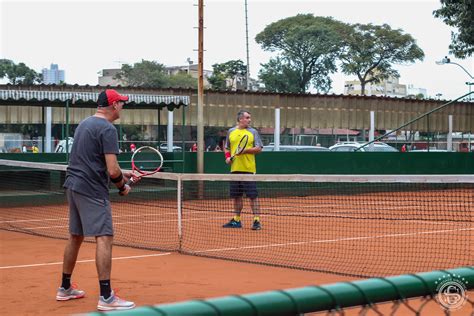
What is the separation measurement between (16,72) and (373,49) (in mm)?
35787

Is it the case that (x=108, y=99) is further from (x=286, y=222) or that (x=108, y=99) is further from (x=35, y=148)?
(x=35, y=148)

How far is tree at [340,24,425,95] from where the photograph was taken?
72.0 metres

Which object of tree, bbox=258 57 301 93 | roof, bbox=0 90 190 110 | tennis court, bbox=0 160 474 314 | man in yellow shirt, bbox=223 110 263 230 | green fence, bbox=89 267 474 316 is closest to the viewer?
green fence, bbox=89 267 474 316

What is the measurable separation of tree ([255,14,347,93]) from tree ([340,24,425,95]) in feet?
3.87

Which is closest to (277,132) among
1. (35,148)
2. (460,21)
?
(35,148)

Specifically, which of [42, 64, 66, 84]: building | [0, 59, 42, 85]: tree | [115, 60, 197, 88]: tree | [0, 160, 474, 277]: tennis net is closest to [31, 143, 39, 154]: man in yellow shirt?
[0, 160, 474, 277]: tennis net

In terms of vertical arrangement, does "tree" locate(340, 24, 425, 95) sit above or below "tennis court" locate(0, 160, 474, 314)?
above

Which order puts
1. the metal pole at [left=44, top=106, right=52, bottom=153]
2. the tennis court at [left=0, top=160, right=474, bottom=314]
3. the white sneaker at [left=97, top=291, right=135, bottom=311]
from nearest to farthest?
1. the white sneaker at [left=97, top=291, right=135, bottom=311]
2. the tennis court at [left=0, top=160, right=474, bottom=314]
3. the metal pole at [left=44, top=106, right=52, bottom=153]

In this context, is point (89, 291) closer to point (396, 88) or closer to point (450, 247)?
point (450, 247)

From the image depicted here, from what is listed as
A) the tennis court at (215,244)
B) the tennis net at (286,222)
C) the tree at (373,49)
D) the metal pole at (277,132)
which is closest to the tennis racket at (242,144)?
the tennis net at (286,222)

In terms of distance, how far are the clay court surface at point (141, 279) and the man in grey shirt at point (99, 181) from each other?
418mm

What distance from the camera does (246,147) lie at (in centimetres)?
1211

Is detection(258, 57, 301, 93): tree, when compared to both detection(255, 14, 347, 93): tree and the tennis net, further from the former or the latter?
the tennis net

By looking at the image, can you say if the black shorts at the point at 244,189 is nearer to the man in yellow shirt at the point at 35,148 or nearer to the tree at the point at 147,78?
the man in yellow shirt at the point at 35,148
